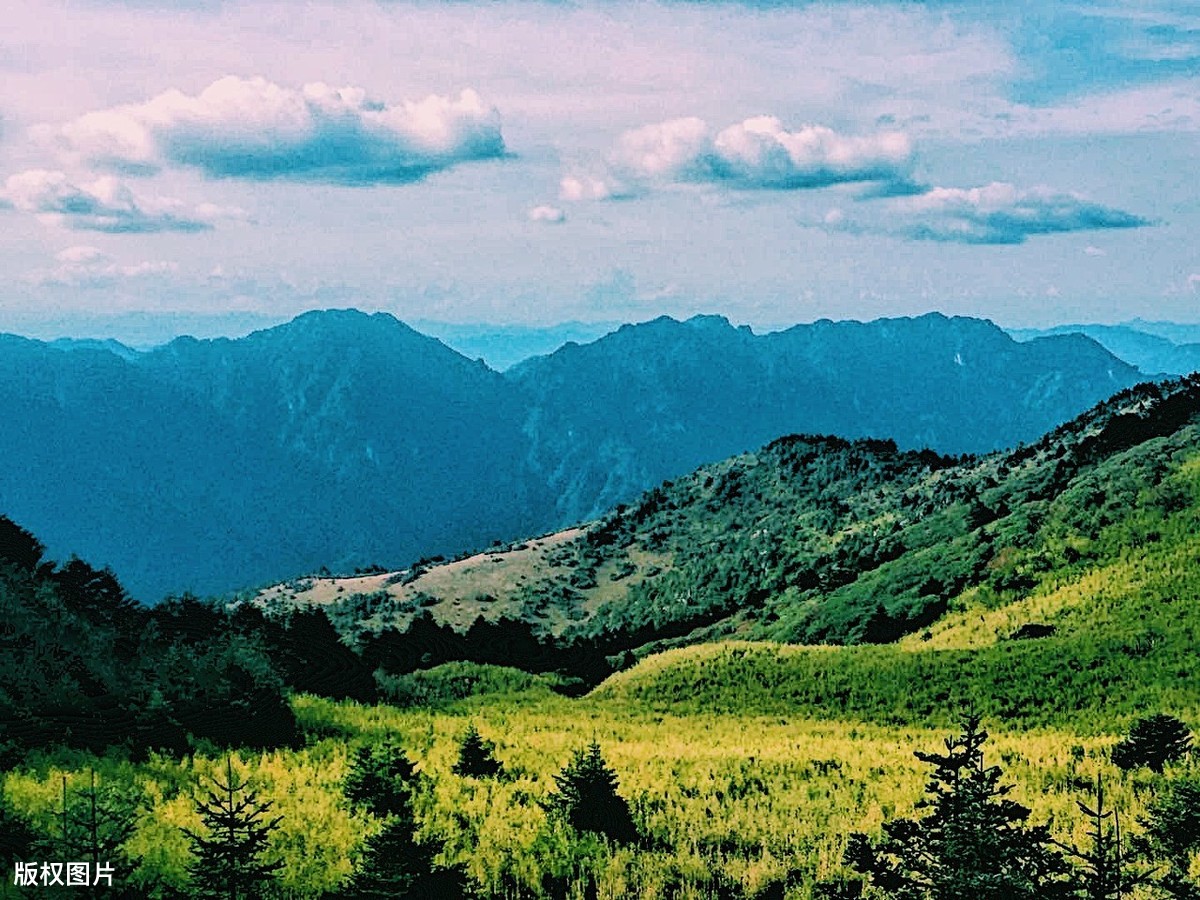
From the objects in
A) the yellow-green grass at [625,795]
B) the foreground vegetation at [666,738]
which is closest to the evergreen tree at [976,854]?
the foreground vegetation at [666,738]

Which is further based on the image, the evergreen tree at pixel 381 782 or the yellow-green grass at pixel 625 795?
the evergreen tree at pixel 381 782

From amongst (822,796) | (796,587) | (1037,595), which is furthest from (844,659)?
(796,587)

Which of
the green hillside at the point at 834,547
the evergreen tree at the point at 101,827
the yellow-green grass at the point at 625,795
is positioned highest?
the green hillside at the point at 834,547

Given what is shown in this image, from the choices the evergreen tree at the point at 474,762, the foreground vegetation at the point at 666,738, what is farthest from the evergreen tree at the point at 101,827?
the evergreen tree at the point at 474,762

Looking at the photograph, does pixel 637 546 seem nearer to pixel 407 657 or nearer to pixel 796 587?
pixel 796 587

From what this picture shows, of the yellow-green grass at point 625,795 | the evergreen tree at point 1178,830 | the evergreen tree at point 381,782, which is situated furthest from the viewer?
the evergreen tree at point 381,782

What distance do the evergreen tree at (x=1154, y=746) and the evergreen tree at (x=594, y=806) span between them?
11.7 meters

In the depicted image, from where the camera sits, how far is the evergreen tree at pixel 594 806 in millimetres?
16938

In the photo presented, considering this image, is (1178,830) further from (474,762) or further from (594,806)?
(474,762)

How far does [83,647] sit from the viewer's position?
28.3 m

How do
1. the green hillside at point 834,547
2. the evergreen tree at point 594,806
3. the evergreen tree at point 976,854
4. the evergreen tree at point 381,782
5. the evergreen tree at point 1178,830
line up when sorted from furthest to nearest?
1. the green hillside at point 834,547
2. the evergreen tree at point 381,782
3. the evergreen tree at point 594,806
4. the evergreen tree at point 1178,830
5. the evergreen tree at point 976,854

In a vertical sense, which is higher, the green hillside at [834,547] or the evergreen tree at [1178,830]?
the green hillside at [834,547]

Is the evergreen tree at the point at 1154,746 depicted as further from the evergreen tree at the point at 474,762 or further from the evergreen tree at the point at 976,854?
the evergreen tree at the point at 474,762

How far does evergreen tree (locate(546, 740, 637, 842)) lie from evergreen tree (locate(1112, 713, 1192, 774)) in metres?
11.7
